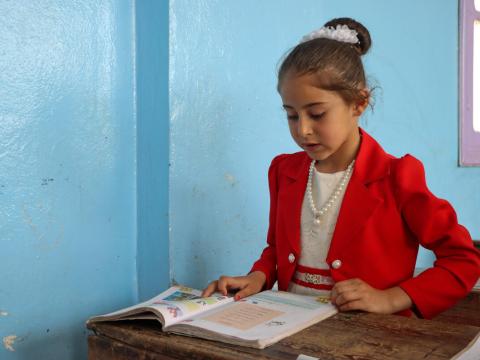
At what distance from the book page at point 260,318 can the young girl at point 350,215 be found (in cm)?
6

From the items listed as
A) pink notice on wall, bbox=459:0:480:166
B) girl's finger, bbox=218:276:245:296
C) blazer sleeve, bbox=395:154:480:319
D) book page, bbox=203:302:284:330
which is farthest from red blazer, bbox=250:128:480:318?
pink notice on wall, bbox=459:0:480:166

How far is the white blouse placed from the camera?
117 centimetres

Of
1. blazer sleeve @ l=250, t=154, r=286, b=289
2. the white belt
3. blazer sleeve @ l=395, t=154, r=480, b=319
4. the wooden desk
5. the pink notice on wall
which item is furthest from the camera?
the pink notice on wall

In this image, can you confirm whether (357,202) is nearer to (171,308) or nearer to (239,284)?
(239,284)

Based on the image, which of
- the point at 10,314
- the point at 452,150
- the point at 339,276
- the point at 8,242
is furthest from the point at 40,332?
the point at 452,150

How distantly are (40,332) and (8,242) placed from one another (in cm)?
22

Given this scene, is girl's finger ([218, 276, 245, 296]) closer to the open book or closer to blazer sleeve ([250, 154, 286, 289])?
the open book

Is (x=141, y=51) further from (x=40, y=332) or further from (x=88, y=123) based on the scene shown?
(x=40, y=332)

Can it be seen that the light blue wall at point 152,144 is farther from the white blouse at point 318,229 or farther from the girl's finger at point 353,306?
the girl's finger at point 353,306

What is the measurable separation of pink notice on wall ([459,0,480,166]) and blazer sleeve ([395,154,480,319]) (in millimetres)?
1542

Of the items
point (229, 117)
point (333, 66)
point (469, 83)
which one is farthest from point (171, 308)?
point (469, 83)

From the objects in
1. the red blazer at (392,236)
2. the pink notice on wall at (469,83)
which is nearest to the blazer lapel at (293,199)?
the red blazer at (392,236)

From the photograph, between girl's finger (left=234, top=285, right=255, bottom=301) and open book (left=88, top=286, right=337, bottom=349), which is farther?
girl's finger (left=234, top=285, right=255, bottom=301)

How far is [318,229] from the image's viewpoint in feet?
3.87
